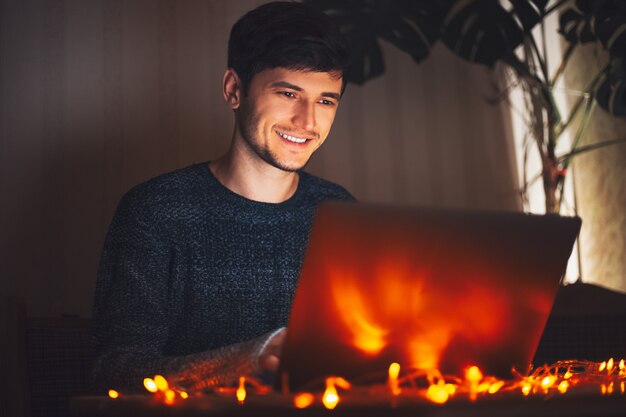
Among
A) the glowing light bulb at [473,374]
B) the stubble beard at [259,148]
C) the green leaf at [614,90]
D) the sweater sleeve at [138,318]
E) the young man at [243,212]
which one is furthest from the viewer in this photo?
the green leaf at [614,90]

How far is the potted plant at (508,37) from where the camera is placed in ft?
6.97

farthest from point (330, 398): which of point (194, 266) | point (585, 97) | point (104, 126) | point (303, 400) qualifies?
point (585, 97)

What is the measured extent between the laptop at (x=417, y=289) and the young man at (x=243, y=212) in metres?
0.62

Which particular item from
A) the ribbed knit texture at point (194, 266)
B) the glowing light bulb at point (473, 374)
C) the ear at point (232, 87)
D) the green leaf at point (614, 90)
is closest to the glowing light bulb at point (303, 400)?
the glowing light bulb at point (473, 374)

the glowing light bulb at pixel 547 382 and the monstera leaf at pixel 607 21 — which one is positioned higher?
the monstera leaf at pixel 607 21

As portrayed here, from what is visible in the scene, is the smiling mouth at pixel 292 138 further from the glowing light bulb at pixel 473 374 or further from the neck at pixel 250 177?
the glowing light bulb at pixel 473 374

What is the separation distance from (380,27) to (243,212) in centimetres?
99

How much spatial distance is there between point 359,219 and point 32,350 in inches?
45.2

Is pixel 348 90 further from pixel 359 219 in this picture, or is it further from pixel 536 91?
pixel 359 219

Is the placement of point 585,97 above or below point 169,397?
above

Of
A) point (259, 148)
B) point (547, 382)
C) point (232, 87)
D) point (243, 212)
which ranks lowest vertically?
point (547, 382)

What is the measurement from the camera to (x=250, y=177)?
159 centimetres

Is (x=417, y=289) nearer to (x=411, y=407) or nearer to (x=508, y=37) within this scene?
(x=411, y=407)

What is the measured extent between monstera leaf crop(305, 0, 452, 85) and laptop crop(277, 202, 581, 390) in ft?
4.82
